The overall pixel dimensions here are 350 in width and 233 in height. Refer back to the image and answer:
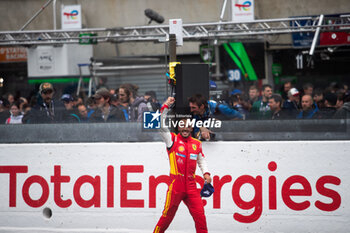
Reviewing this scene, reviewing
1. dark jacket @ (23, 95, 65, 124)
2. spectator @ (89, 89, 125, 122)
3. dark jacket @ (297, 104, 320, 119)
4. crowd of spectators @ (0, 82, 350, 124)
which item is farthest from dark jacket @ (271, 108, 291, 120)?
dark jacket @ (23, 95, 65, 124)

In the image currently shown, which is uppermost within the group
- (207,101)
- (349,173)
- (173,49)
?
(173,49)

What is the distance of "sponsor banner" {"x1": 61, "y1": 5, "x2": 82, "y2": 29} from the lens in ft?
51.5

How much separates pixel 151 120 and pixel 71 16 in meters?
10.2

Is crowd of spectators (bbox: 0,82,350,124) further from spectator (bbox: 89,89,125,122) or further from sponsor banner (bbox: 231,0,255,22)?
sponsor banner (bbox: 231,0,255,22)

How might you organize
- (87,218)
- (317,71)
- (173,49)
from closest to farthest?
1. (173,49)
2. (87,218)
3. (317,71)

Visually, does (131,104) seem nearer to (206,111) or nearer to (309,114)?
(206,111)

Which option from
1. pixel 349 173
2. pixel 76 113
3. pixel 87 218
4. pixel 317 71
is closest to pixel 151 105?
pixel 76 113

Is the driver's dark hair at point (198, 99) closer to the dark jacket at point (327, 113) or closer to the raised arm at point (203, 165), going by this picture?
the raised arm at point (203, 165)

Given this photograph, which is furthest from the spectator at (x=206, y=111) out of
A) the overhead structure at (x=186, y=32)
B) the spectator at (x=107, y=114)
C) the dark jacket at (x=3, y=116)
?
the overhead structure at (x=186, y=32)

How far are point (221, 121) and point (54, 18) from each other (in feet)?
37.4

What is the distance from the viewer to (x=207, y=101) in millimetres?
5852

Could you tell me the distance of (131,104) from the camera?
25.4 ft

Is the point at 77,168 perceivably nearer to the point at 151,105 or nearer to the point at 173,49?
the point at 151,105

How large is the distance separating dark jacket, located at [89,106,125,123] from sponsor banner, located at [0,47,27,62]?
36.1ft
